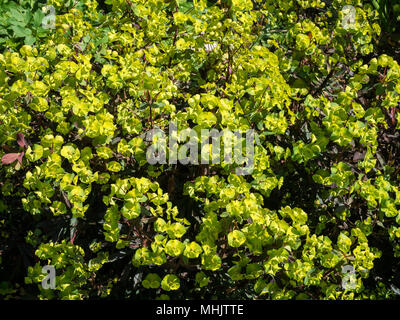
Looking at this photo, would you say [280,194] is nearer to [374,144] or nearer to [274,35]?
[374,144]

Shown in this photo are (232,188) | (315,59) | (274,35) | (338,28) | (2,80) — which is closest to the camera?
(232,188)

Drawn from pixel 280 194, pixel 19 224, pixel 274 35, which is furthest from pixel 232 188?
pixel 19 224

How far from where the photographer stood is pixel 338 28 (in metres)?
2.18

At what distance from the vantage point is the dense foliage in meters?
1.74

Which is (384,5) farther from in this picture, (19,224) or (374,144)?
(19,224)

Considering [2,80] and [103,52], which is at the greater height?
[103,52]

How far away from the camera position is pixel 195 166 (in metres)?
2.03

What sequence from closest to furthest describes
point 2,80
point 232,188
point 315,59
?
point 232,188
point 2,80
point 315,59

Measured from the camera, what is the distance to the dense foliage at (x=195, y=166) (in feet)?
5.70
